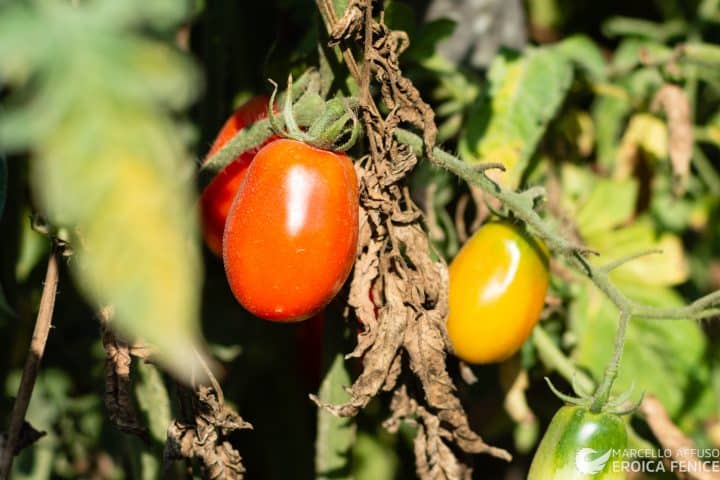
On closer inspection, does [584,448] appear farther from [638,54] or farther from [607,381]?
[638,54]

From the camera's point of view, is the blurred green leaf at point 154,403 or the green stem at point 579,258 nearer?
the green stem at point 579,258

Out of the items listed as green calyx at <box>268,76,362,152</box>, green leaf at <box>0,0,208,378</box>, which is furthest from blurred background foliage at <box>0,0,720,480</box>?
green leaf at <box>0,0,208,378</box>

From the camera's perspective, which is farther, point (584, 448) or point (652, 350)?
point (652, 350)

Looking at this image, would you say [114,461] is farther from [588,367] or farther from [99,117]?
[99,117]

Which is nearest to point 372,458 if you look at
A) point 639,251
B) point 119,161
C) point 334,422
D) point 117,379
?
point 334,422

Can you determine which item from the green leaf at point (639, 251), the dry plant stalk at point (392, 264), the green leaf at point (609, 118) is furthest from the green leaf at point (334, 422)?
the green leaf at point (609, 118)

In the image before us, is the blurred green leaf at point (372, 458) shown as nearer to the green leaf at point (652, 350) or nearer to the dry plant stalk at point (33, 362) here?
the green leaf at point (652, 350)
